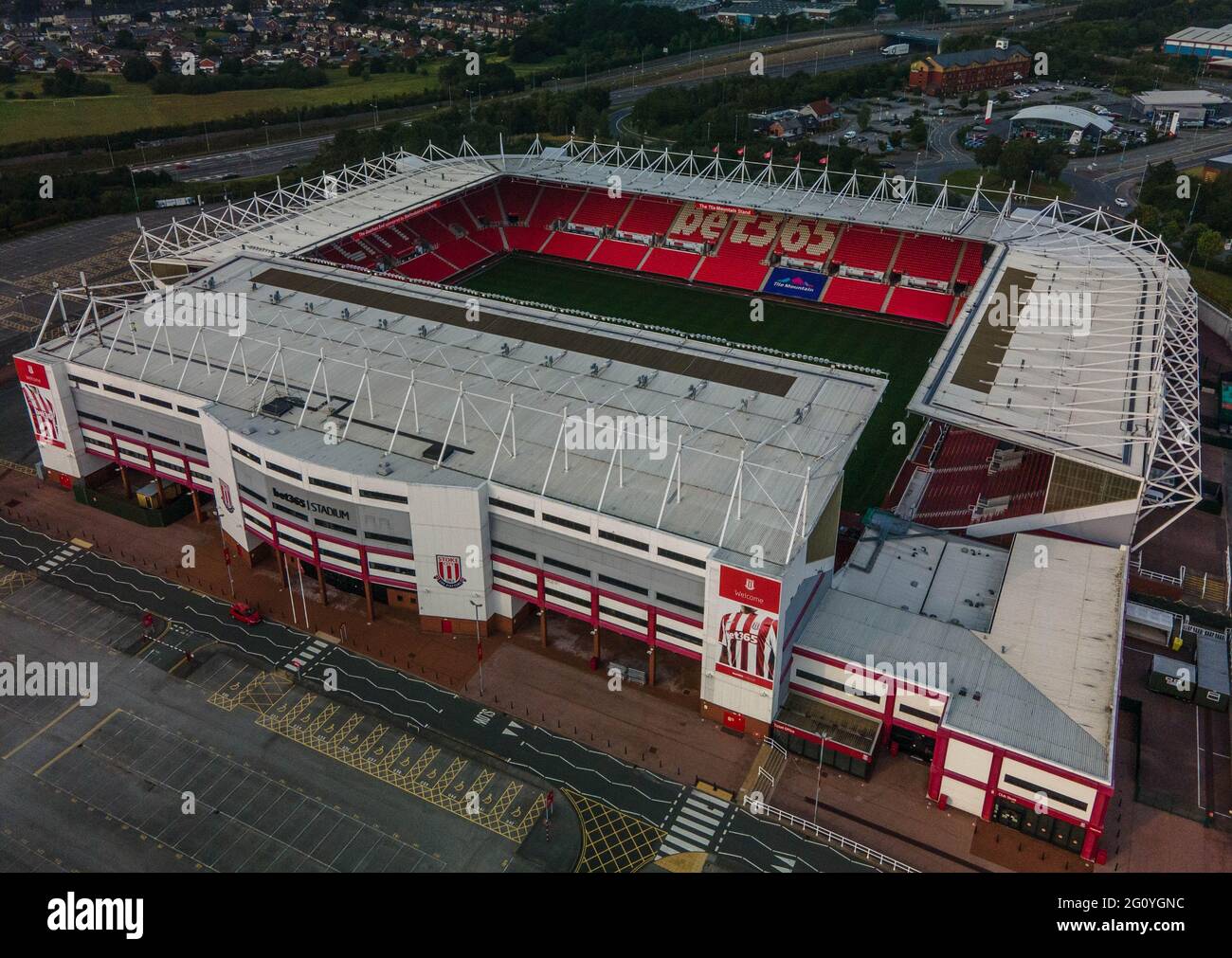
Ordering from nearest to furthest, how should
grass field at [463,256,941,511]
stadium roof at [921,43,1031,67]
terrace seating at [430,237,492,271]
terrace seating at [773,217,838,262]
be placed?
1. grass field at [463,256,941,511]
2. terrace seating at [773,217,838,262]
3. terrace seating at [430,237,492,271]
4. stadium roof at [921,43,1031,67]

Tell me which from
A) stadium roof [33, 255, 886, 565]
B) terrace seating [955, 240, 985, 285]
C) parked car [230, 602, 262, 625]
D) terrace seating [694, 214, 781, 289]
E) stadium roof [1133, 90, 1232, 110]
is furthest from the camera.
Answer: stadium roof [1133, 90, 1232, 110]

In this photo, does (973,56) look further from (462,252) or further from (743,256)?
(462,252)

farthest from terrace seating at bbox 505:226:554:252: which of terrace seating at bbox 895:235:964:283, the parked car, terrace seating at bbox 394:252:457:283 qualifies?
the parked car

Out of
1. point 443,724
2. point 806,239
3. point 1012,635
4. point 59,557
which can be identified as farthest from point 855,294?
point 59,557

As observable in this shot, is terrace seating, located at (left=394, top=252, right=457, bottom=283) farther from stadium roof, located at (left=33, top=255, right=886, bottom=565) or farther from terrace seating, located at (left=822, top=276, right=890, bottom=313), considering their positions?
terrace seating, located at (left=822, top=276, right=890, bottom=313)

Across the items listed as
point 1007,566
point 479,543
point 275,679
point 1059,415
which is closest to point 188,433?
point 275,679

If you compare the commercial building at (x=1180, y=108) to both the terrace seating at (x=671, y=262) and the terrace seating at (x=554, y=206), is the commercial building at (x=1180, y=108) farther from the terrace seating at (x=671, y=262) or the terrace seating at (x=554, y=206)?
the terrace seating at (x=554, y=206)
